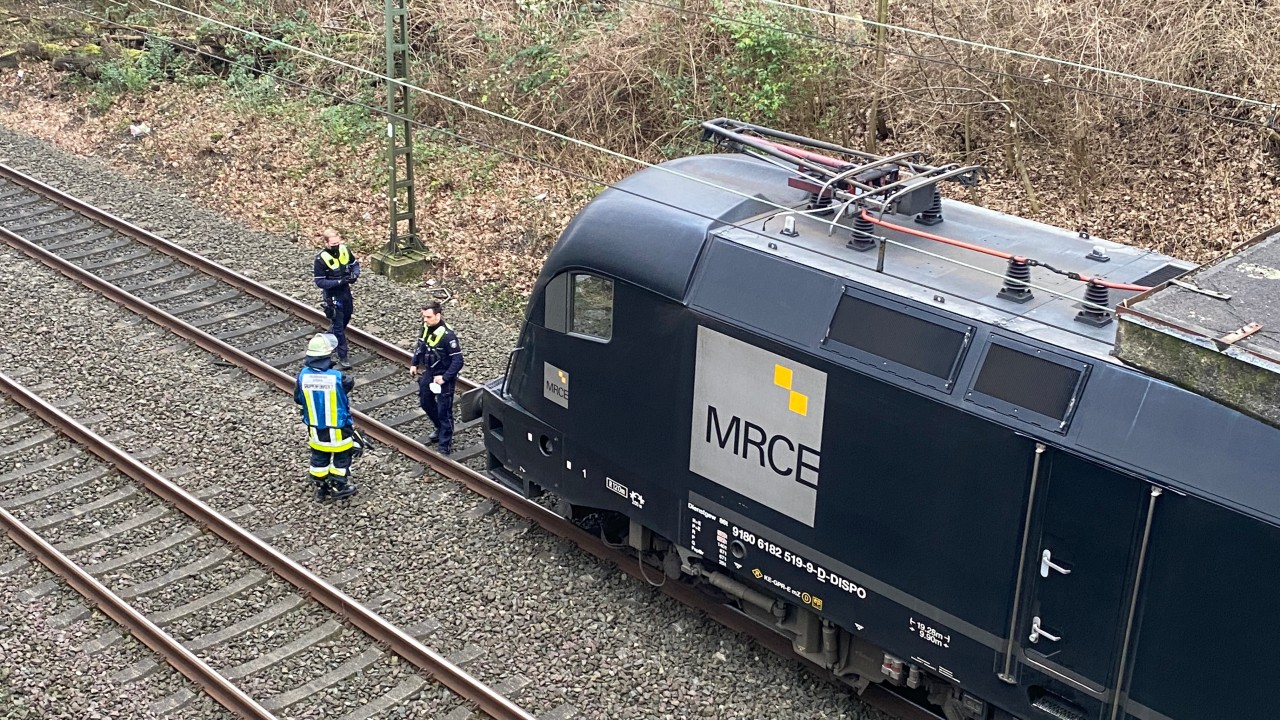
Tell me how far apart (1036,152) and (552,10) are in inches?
329

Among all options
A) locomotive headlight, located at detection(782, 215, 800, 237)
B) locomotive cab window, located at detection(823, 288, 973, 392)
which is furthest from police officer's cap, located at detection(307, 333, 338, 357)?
locomotive cab window, located at detection(823, 288, 973, 392)

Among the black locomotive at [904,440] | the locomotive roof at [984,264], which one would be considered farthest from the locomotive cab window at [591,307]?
the locomotive roof at [984,264]

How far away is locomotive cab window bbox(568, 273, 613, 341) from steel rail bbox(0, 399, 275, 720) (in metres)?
3.43

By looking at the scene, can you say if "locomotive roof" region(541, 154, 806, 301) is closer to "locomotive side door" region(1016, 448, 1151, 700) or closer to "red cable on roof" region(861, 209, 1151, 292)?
"red cable on roof" region(861, 209, 1151, 292)

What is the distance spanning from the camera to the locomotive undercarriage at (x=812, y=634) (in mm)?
7945

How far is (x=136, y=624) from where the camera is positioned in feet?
30.0

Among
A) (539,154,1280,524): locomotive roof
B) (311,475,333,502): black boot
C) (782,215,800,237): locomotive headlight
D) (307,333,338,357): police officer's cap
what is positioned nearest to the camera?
(539,154,1280,524): locomotive roof

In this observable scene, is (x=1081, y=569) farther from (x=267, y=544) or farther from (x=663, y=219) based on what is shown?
(x=267, y=544)

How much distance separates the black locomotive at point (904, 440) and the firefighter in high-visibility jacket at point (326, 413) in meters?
1.49

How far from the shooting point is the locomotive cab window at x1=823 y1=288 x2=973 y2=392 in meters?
7.16

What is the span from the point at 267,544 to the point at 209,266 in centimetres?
613

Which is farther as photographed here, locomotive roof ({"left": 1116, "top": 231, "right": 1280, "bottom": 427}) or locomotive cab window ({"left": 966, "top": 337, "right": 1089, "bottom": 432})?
locomotive cab window ({"left": 966, "top": 337, "right": 1089, "bottom": 432})

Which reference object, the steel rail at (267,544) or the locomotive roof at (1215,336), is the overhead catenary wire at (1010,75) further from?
the locomotive roof at (1215,336)

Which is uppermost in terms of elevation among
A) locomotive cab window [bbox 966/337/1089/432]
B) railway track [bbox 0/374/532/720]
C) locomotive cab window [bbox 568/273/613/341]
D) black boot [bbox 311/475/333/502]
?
locomotive cab window [bbox 966/337/1089/432]
